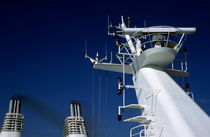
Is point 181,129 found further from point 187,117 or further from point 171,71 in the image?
point 171,71

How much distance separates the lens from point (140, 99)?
11.3 metres

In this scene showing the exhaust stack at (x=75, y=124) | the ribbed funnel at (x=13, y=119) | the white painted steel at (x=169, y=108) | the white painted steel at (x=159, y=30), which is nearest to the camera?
the white painted steel at (x=169, y=108)

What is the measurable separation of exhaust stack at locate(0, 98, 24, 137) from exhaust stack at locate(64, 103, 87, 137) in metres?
3.58

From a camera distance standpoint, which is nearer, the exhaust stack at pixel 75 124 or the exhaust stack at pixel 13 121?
the exhaust stack at pixel 13 121

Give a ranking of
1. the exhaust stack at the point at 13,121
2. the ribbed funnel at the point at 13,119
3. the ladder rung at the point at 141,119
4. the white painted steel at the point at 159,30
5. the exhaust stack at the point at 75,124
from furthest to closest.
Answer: the exhaust stack at the point at 75,124, the ribbed funnel at the point at 13,119, the exhaust stack at the point at 13,121, the white painted steel at the point at 159,30, the ladder rung at the point at 141,119

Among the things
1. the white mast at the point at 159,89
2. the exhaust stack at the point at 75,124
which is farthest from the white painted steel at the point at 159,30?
the exhaust stack at the point at 75,124

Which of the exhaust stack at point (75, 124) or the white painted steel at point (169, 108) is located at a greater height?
the white painted steel at point (169, 108)

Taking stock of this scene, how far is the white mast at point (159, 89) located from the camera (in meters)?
8.45

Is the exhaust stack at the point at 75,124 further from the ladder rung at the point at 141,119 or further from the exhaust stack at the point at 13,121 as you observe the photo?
the ladder rung at the point at 141,119

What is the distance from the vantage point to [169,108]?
352 inches

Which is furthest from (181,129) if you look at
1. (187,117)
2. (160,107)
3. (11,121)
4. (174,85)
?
(11,121)

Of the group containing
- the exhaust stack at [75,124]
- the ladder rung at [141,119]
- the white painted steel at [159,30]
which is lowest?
the exhaust stack at [75,124]

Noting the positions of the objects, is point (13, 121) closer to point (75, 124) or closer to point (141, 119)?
point (75, 124)

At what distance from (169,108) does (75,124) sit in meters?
16.5
